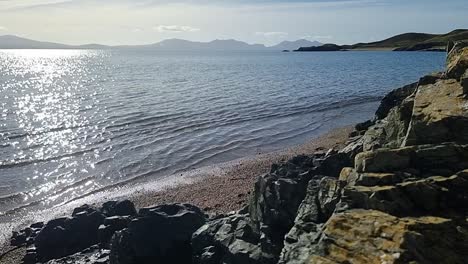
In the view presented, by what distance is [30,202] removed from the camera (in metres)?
29.4

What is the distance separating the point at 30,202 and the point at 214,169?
13060 millimetres

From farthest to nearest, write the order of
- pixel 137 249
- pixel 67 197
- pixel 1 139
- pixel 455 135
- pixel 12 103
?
pixel 12 103
pixel 1 139
pixel 67 197
pixel 137 249
pixel 455 135

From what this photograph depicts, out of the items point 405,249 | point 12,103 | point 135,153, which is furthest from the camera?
point 12,103

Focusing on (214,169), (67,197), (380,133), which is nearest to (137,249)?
(380,133)

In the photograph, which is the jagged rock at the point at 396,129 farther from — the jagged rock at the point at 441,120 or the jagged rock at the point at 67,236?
the jagged rock at the point at 67,236

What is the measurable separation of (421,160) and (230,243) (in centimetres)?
808

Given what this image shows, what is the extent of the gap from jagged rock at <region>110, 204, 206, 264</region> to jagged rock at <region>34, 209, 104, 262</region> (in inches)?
159

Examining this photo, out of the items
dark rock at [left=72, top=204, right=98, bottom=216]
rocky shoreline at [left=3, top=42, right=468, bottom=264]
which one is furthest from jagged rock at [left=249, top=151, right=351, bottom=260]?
dark rock at [left=72, top=204, right=98, bottom=216]

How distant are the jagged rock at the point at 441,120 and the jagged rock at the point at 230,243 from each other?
19.7ft

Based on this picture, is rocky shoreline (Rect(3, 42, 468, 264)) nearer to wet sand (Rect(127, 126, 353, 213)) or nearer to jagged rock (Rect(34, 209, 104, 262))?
jagged rock (Rect(34, 209, 104, 262))

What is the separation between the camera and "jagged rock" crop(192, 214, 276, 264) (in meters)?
15.1

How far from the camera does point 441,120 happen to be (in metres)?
10.9

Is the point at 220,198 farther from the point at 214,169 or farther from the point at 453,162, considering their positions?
the point at 453,162

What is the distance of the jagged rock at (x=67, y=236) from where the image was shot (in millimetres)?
21797
